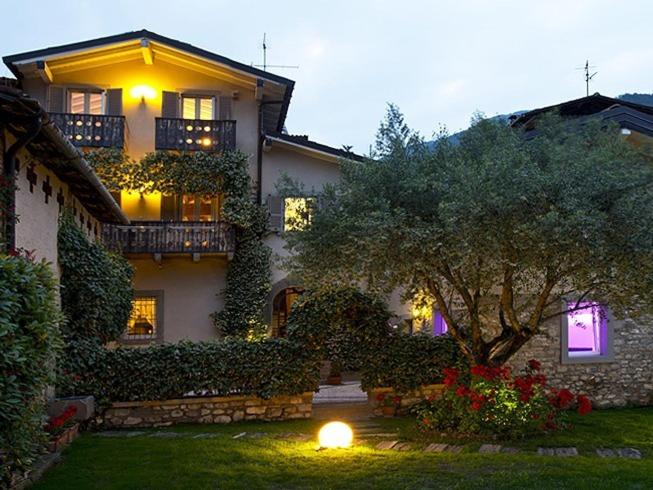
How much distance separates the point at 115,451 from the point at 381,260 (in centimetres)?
447

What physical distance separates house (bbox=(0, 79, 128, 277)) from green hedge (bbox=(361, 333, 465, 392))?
5767mm

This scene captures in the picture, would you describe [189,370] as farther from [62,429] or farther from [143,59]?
[143,59]

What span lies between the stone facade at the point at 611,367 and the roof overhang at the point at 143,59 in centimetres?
995

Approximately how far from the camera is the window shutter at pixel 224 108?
1920 cm

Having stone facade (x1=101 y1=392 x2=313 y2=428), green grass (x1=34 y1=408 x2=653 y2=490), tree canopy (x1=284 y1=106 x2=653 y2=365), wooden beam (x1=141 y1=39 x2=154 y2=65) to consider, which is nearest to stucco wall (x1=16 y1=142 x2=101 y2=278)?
green grass (x1=34 y1=408 x2=653 y2=490)

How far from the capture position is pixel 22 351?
17.2 ft

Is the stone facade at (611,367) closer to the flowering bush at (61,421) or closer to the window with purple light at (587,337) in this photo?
the window with purple light at (587,337)

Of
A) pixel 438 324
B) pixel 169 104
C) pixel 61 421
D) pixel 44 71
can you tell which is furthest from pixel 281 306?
pixel 61 421

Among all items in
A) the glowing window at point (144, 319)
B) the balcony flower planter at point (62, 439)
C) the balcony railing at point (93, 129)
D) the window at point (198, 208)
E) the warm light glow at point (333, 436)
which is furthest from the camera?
the window at point (198, 208)

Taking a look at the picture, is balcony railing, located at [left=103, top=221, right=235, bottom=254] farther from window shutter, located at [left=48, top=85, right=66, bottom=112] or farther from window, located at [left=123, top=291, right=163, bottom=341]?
window shutter, located at [left=48, top=85, right=66, bottom=112]

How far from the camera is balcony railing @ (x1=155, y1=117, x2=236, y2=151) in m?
18.5

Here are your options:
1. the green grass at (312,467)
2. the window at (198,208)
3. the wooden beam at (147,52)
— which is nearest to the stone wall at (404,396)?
the green grass at (312,467)

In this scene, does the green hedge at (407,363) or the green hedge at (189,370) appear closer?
the green hedge at (189,370)

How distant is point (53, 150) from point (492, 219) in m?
5.91
